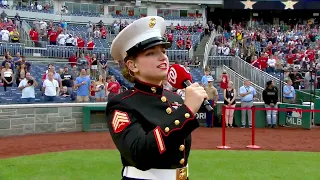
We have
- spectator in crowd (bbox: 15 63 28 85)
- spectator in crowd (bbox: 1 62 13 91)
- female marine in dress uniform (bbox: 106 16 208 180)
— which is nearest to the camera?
female marine in dress uniform (bbox: 106 16 208 180)

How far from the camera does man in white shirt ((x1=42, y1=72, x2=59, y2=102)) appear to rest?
48.3 ft

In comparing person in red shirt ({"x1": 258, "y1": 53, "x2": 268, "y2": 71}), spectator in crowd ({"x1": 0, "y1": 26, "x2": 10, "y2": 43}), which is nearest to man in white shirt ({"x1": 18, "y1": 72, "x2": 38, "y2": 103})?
spectator in crowd ({"x1": 0, "y1": 26, "x2": 10, "y2": 43})

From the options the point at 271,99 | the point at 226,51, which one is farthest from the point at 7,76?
the point at 226,51

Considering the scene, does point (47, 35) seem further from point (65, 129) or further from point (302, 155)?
point (302, 155)

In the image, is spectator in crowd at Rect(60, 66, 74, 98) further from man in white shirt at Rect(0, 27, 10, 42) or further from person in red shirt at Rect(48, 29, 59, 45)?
person in red shirt at Rect(48, 29, 59, 45)

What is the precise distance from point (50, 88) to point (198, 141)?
499cm

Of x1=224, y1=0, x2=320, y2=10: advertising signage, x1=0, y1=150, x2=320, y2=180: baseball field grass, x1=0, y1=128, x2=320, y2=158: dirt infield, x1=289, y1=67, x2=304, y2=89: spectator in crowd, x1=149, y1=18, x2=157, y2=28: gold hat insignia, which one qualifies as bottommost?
x1=0, y1=128, x2=320, y2=158: dirt infield

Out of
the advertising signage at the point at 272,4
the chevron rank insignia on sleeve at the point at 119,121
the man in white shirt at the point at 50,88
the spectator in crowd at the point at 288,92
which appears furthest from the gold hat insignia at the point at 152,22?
the advertising signage at the point at 272,4

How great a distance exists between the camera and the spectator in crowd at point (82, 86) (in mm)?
15148

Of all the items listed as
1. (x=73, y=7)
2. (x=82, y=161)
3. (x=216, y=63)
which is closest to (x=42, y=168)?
(x=82, y=161)

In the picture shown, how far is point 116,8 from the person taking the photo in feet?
143

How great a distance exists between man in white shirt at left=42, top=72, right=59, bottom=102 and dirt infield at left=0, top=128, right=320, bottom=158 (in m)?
1.28

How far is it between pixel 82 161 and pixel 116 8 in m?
35.1

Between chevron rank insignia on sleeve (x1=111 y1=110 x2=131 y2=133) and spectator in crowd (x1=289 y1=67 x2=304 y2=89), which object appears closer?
chevron rank insignia on sleeve (x1=111 y1=110 x2=131 y2=133)
